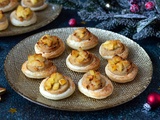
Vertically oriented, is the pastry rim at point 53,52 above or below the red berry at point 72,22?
above

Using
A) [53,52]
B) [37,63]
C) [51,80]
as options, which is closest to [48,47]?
[53,52]

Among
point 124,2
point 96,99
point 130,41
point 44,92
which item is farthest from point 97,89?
point 124,2

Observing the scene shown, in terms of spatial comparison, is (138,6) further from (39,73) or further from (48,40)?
(39,73)

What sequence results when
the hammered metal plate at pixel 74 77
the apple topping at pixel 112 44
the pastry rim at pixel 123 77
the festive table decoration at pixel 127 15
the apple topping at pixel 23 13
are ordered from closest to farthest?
the hammered metal plate at pixel 74 77, the pastry rim at pixel 123 77, the apple topping at pixel 112 44, the festive table decoration at pixel 127 15, the apple topping at pixel 23 13

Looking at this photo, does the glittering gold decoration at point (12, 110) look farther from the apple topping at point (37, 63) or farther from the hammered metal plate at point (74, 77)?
the apple topping at point (37, 63)

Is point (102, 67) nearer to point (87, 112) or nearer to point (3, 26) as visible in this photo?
point (87, 112)

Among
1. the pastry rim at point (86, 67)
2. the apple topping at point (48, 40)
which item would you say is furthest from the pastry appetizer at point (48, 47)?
the pastry rim at point (86, 67)

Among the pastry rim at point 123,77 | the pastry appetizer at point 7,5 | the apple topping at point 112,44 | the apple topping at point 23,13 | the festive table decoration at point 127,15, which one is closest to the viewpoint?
the pastry rim at point 123,77
